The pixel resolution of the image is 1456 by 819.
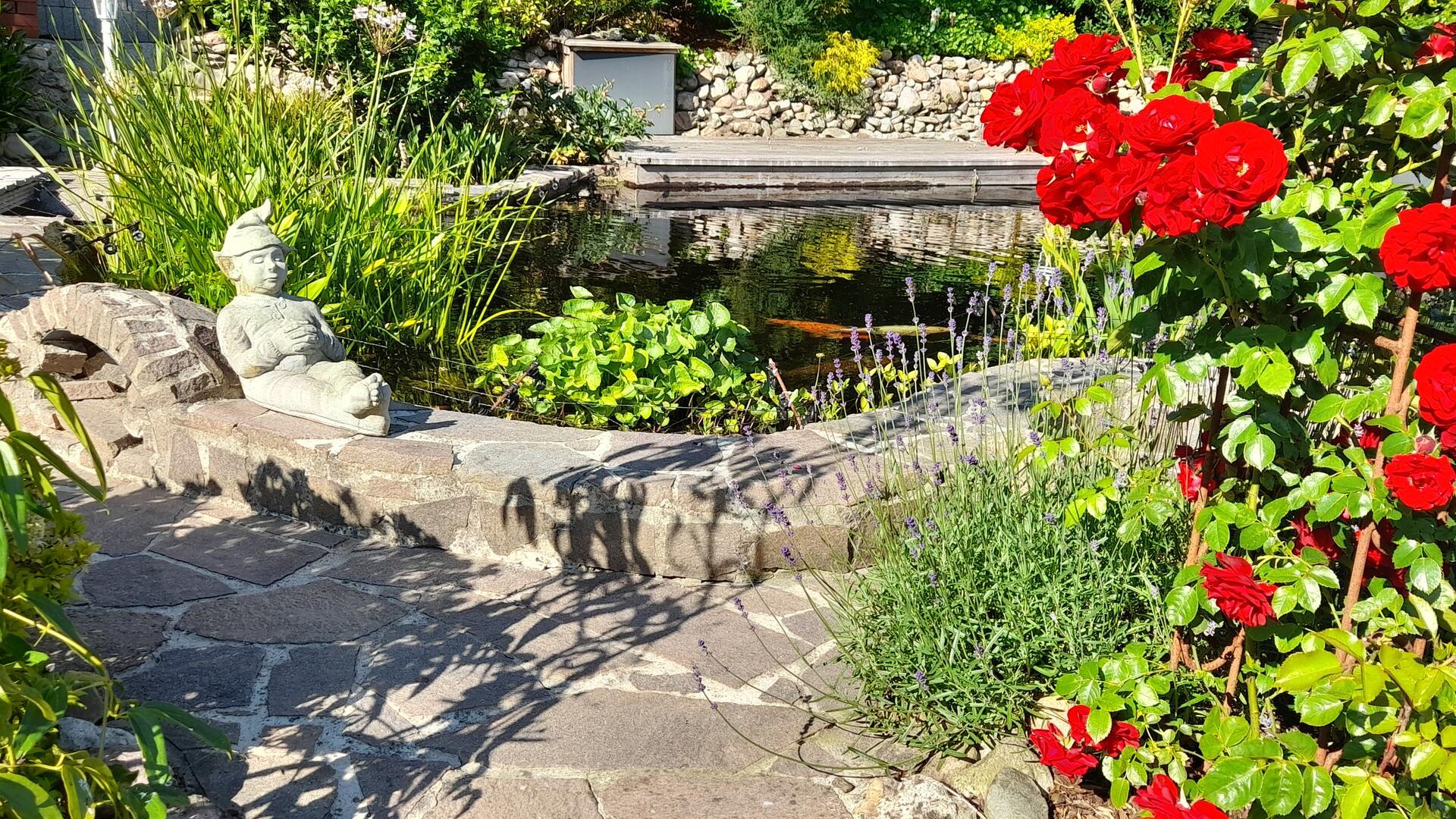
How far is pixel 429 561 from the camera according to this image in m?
3.45

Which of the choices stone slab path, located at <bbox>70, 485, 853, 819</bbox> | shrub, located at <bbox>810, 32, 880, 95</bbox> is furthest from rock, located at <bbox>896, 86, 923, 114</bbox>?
stone slab path, located at <bbox>70, 485, 853, 819</bbox>

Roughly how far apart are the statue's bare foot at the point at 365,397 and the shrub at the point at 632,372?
2.46 feet

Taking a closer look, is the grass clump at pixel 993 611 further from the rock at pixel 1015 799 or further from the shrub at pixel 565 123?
the shrub at pixel 565 123

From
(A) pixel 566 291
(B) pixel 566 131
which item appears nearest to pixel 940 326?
(A) pixel 566 291

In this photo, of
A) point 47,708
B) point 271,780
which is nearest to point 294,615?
point 271,780

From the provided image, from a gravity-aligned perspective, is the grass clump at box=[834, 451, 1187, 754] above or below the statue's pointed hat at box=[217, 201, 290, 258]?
below

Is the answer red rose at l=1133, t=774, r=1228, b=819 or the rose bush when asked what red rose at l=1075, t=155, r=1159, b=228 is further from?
red rose at l=1133, t=774, r=1228, b=819

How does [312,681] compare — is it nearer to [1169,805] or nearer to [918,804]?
[918,804]

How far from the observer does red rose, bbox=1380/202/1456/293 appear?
148cm

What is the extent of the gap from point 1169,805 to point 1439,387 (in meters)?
0.80

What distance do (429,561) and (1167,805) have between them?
7.57ft

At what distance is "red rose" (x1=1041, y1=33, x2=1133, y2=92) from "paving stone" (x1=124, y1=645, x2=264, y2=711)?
87.5 inches

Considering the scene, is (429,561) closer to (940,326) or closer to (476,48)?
(940,326)

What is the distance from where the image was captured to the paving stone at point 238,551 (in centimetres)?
332
